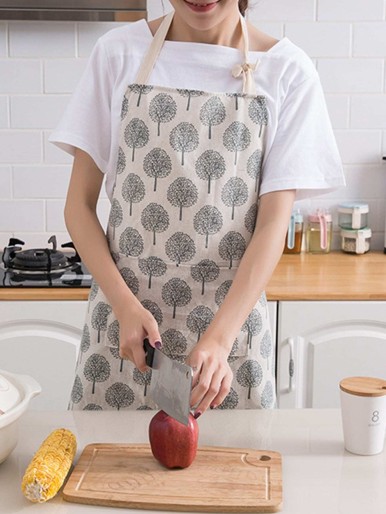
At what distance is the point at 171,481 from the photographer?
1317 mm

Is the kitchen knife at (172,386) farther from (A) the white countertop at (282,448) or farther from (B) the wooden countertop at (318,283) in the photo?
(B) the wooden countertop at (318,283)

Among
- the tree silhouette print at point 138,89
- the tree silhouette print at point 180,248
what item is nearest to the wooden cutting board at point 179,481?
the tree silhouette print at point 180,248

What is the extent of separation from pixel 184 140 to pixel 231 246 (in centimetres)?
23

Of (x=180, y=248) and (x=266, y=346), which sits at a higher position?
(x=180, y=248)

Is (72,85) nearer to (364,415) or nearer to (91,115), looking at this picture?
(91,115)

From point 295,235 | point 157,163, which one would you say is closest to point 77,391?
point 157,163

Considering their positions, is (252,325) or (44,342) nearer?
(252,325)

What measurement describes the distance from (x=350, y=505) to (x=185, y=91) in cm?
92

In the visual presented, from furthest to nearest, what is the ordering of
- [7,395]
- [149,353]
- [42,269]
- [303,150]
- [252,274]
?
[42,269] < [303,150] < [252,274] < [149,353] < [7,395]

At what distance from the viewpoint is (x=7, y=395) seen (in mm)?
1401

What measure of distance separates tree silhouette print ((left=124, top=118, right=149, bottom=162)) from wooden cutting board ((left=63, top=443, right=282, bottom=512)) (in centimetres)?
66

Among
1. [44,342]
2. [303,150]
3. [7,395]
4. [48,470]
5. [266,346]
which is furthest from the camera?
[44,342]

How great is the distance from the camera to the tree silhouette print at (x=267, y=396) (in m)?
1.88

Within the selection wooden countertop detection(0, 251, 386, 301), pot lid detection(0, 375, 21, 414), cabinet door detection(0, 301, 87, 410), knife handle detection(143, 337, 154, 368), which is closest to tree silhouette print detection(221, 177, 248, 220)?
knife handle detection(143, 337, 154, 368)
